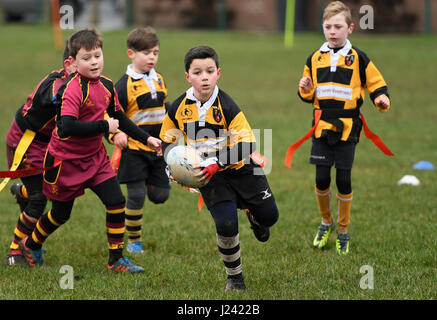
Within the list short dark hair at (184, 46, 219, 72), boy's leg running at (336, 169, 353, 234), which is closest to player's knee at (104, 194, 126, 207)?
short dark hair at (184, 46, 219, 72)

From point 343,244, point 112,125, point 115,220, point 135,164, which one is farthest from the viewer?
point 135,164

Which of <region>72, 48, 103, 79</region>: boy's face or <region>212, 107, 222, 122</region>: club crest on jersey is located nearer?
<region>212, 107, 222, 122</region>: club crest on jersey

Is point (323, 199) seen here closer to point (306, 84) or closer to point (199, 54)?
point (306, 84)

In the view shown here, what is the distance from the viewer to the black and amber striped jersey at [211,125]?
5.17 meters

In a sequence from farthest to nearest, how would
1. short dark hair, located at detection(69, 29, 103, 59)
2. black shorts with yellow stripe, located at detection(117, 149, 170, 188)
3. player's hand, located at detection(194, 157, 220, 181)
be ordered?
black shorts with yellow stripe, located at detection(117, 149, 170, 188), short dark hair, located at detection(69, 29, 103, 59), player's hand, located at detection(194, 157, 220, 181)

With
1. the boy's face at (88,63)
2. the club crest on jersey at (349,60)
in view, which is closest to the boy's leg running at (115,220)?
the boy's face at (88,63)

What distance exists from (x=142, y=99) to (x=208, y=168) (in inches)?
78.8

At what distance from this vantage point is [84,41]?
554 centimetres

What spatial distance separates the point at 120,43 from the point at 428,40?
13.8 m

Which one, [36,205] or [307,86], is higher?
[307,86]

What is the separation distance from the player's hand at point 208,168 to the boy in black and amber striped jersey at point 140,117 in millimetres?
1832

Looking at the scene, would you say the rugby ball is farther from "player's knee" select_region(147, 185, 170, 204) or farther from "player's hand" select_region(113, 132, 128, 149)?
"player's knee" select_region(147, 185, 170, 204)

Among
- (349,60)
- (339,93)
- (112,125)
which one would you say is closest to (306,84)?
(339,93)

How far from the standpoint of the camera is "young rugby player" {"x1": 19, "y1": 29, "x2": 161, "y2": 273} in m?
5.48
